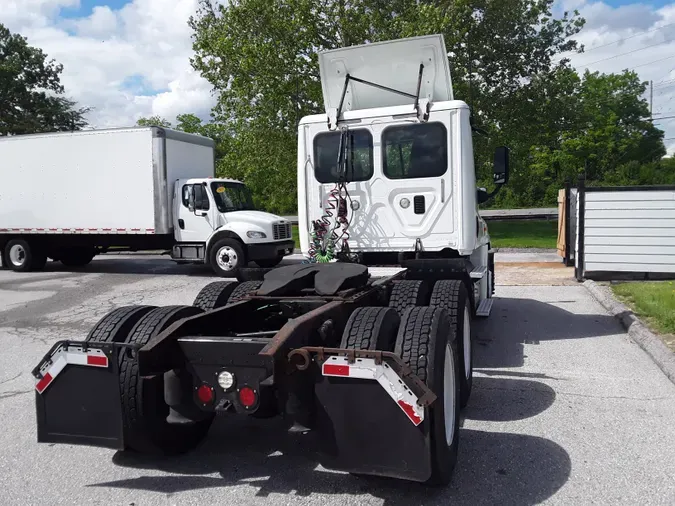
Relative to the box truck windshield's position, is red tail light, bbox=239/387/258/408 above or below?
below

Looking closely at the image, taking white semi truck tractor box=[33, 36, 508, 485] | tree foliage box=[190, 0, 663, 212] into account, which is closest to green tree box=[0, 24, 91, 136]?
tree foliage box=[190, 0, 663, 212]

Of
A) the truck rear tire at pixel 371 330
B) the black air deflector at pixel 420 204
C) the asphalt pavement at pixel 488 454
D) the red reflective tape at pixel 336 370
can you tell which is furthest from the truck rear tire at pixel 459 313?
the red reflective tape at pixel 336 370

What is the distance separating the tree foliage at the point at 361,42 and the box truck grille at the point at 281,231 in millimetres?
7399

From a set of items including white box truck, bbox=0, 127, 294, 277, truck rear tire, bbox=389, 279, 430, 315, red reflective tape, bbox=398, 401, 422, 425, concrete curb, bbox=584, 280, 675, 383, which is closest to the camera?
red reflective tape, bbox=398, 401, 422, 425

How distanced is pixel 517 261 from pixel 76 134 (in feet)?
39.2

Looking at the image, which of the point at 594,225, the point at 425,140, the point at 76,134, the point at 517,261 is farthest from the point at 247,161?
the point at 425,140

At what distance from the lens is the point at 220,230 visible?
47.4 ft

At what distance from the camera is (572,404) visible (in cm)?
495

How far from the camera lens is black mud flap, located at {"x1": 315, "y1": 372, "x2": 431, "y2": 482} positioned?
312 cm

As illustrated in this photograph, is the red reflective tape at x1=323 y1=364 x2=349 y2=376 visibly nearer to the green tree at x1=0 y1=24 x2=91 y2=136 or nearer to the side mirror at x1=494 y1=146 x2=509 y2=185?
the side mirror at x1=494 y1=146 x2=509 y2=185

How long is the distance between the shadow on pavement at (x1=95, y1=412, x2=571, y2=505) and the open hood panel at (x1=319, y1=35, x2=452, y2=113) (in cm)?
422

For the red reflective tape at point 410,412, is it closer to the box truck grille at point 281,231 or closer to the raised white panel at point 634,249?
the raised white panel at point 634,249

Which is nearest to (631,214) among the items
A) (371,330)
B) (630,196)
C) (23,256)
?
(630,196)

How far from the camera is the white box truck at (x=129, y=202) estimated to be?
1455 cm
